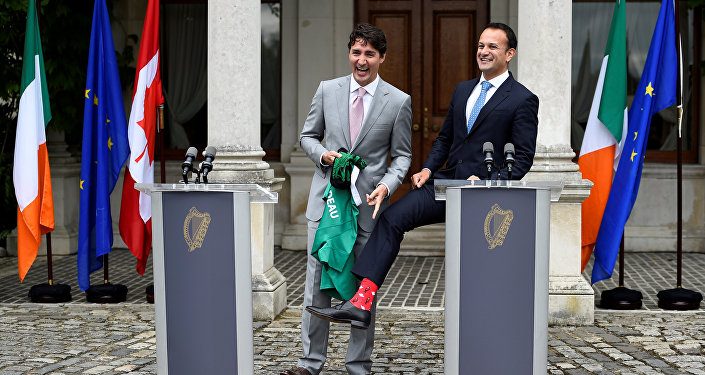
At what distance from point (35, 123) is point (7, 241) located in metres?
3.61

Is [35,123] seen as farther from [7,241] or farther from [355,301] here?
[355,301]

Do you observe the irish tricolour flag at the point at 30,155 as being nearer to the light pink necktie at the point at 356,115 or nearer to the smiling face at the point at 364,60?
the light pink necktie at the point at 356,115

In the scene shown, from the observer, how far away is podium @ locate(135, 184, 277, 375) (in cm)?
479

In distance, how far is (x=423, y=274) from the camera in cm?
988

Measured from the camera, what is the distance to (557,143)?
762 cm

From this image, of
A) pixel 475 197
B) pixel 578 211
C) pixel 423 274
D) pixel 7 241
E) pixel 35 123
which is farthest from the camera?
pixel 7 241

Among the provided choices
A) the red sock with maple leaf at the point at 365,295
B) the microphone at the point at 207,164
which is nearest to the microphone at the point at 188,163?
the microphone at the point at 207,164

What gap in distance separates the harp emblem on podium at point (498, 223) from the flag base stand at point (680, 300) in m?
3.76

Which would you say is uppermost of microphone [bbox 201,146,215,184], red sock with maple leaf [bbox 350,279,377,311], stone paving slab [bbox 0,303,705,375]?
microphone [bbox 201,146,215,184]

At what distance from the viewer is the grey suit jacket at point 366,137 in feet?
18.1

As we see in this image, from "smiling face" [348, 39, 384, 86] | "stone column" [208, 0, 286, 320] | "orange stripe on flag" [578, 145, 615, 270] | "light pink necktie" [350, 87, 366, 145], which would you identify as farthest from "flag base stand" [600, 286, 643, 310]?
"smiling face" [348, 39, 384, 86]

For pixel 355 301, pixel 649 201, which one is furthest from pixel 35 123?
pixel 649 201

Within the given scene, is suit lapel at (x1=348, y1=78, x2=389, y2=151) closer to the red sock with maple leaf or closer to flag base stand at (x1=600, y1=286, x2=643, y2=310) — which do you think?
the red sock with maple leaf

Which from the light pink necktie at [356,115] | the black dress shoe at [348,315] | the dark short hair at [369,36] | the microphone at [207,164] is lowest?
the black dress shoe at [348,315]
